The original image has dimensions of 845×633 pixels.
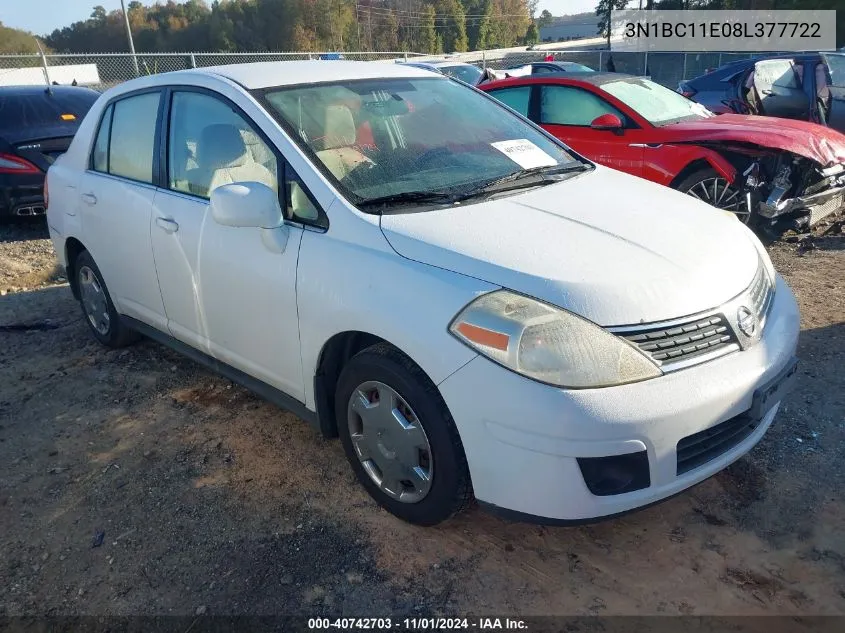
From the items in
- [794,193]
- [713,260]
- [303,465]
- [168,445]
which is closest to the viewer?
[713,260]

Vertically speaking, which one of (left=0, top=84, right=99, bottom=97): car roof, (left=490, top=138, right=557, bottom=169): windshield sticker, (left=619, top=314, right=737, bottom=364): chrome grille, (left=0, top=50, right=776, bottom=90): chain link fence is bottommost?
(left=619, top=314, right=737, bottom=364): chrome grille

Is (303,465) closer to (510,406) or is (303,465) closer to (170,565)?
(170,565)

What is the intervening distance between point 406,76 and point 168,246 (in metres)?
1.52

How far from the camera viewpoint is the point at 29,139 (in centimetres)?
736

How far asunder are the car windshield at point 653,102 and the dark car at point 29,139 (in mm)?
6015

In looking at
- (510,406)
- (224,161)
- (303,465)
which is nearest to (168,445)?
(303,465)

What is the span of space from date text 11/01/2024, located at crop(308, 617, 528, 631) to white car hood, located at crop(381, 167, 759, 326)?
104 centimetres

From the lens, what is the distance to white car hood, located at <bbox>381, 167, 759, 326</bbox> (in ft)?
7.15

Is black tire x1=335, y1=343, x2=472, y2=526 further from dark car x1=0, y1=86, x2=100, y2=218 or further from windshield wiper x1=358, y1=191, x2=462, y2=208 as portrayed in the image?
dark car x1=0, y1=86, x2=100, y2=218

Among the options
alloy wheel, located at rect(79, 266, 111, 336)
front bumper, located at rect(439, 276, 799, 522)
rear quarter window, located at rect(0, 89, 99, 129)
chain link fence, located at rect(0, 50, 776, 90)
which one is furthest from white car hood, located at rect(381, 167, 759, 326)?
chain link fence, located at rect(0, 50, 776, 90)

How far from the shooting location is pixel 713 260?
2461mm

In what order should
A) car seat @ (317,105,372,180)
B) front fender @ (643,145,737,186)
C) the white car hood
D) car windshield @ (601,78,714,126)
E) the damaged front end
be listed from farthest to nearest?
car windshield @ (601,78,714,126) < front fender @ (643,145,737,186) < the damaged front end < car seat @ (317,105,372,180) < the white car hood

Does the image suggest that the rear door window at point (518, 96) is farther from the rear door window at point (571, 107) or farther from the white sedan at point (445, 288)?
the white sedan at point (445, 288)

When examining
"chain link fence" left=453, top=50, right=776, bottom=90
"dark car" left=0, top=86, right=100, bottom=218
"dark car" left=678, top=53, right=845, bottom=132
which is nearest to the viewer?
"dark car" left=0, top=86, right=100, bottom=218
